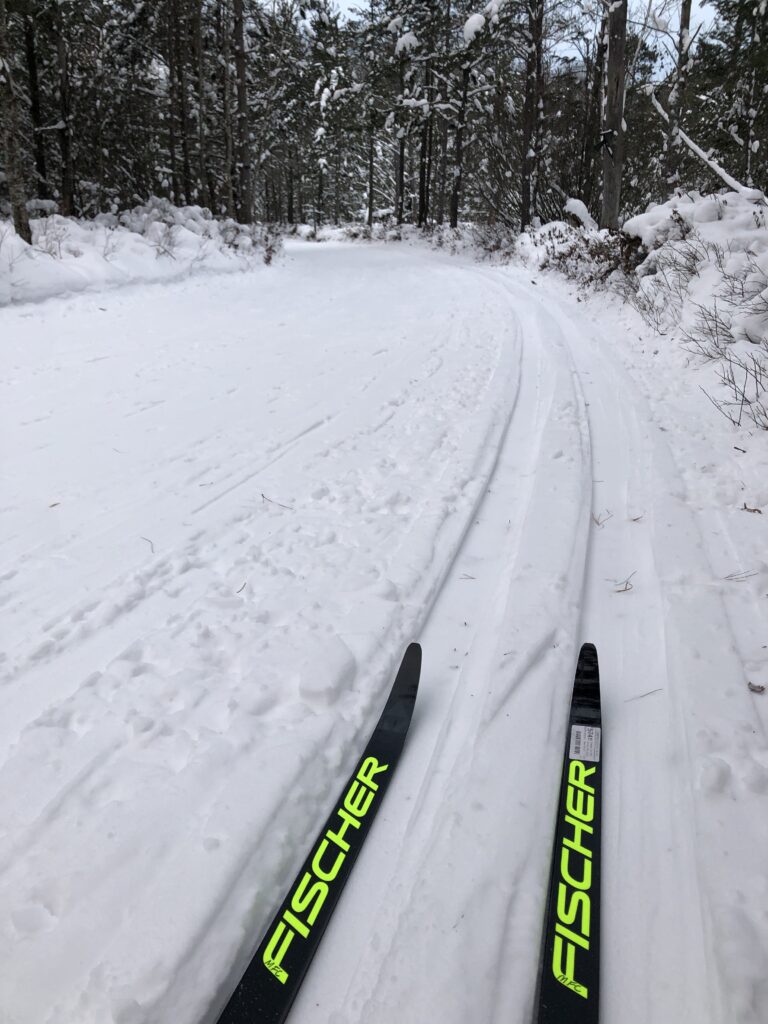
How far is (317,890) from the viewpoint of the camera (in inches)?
59.7

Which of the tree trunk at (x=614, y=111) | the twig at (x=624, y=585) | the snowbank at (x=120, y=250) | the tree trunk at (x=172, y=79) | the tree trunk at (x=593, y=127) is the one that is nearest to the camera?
the twig at (x=624, y=585)

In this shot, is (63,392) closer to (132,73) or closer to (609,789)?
(609,789)

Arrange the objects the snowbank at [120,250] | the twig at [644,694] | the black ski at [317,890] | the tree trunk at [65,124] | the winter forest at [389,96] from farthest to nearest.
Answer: the winter forest at [389,96], the tree trunk at [65,124], the snowbank at [120,250], the twig at [644,694], the black ski at [317,890]

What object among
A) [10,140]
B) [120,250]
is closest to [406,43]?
[120,250]

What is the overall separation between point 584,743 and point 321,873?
1000mm

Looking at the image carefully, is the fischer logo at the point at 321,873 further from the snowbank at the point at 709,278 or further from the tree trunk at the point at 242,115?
the tree trunk at the point at 242,115

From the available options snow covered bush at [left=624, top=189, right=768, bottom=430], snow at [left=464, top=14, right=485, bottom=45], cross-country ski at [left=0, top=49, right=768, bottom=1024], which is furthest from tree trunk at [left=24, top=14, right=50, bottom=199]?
snow covered bush at [left=624, top=189, right=768, bottom=430]

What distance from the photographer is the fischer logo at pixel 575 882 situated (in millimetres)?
1377

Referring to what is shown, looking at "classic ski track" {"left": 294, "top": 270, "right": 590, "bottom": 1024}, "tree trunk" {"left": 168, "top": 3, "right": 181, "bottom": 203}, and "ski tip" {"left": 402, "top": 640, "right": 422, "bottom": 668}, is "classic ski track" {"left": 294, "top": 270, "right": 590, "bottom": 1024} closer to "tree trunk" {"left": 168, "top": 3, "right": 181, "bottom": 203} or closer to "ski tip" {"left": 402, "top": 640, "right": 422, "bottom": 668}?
"ski tip" {"left": 402, "top": 640, "right": 422, "bottom": 668}

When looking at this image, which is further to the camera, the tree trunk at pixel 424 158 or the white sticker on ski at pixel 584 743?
the tree trunk at pixel 424 158

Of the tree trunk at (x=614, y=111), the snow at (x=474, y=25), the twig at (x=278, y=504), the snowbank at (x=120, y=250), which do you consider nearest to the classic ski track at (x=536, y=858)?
the twig at (x=278, y=504)

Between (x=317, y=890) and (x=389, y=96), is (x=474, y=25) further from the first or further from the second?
(x=317, y=890)

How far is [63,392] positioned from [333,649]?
4121mm

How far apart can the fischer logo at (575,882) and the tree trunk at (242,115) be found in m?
17.8
